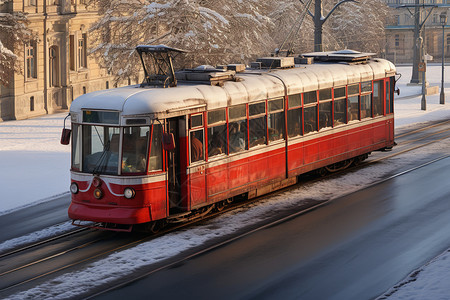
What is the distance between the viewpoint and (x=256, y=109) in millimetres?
19281

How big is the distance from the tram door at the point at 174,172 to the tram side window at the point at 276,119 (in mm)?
3441

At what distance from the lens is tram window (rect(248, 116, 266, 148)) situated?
1914 centimetres

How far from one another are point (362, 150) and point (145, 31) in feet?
53.8

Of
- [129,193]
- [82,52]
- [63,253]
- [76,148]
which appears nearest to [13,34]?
[82,52]

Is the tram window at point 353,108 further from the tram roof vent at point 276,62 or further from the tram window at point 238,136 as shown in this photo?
the tram window at point 238,136

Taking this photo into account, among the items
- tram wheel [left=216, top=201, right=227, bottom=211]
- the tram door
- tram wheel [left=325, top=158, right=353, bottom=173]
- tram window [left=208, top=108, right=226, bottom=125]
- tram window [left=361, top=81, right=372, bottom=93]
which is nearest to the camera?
the tram door

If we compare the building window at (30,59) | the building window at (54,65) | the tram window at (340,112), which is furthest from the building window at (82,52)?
the tram window at (340,112)

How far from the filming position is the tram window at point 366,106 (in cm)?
2392

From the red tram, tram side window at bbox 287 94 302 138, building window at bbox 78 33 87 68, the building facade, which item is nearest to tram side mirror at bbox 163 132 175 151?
the red tram

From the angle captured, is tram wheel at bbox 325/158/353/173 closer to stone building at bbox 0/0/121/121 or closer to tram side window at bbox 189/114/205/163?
tram side window at bbox 189/114/205/163

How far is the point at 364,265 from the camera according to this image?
1483 cm

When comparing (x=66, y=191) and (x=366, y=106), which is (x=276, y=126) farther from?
(x=66, y=191)

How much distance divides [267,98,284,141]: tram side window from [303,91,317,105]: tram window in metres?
1.14

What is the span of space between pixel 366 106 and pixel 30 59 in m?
23.1
